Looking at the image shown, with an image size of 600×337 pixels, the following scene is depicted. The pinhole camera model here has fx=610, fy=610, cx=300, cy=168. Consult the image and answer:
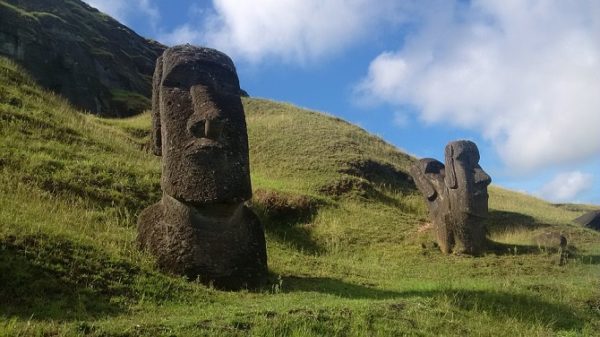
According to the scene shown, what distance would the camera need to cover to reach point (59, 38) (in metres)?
33.5

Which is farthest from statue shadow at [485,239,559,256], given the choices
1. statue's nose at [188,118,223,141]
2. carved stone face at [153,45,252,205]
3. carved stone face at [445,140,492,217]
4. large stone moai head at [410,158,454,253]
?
statue's nose at [188,118,223,141]

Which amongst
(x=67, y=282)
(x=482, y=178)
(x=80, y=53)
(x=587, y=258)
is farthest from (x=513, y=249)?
(x=80, y=53)

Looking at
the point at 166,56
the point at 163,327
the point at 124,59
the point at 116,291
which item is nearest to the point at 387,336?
the point at 163,327

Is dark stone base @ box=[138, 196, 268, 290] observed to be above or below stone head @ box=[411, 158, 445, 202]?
below

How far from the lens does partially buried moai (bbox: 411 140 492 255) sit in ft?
53.1

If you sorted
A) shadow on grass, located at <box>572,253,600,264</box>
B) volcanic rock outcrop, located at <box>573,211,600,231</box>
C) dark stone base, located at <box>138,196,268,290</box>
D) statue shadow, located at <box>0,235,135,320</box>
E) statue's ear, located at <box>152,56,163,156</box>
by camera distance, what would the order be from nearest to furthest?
1. statue shadow, located at <box>0,235,135,320</box>
2. dark stone base, located at <box>138,196,268,290</box>
3. statue's ear, located at <box>152,56,163,156</box>
4. shadow on grass, located at <box>572,253,600,264</box>
5. volcanic rock outcrop, located at <box>573,211,600,231</box>

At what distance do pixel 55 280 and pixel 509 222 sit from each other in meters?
17.9

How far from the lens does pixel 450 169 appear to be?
17.0 metres

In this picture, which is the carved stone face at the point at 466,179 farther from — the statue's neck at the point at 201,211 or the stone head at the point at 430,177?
the statue's neck at the point at 201,211

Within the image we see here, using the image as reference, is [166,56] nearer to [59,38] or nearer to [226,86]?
[226,86]

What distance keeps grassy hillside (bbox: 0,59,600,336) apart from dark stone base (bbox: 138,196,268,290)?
0.32 metres

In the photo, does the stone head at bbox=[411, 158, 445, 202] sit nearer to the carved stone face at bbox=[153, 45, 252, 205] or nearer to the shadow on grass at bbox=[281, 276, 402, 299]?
the shadow on grass at bbox=[281, 276, 402, 299]

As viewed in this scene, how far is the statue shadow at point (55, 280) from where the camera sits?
22.5ft

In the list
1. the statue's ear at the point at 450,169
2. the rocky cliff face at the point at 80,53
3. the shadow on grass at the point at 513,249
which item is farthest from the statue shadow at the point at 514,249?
the rocky cliff face at the point at 80,53
